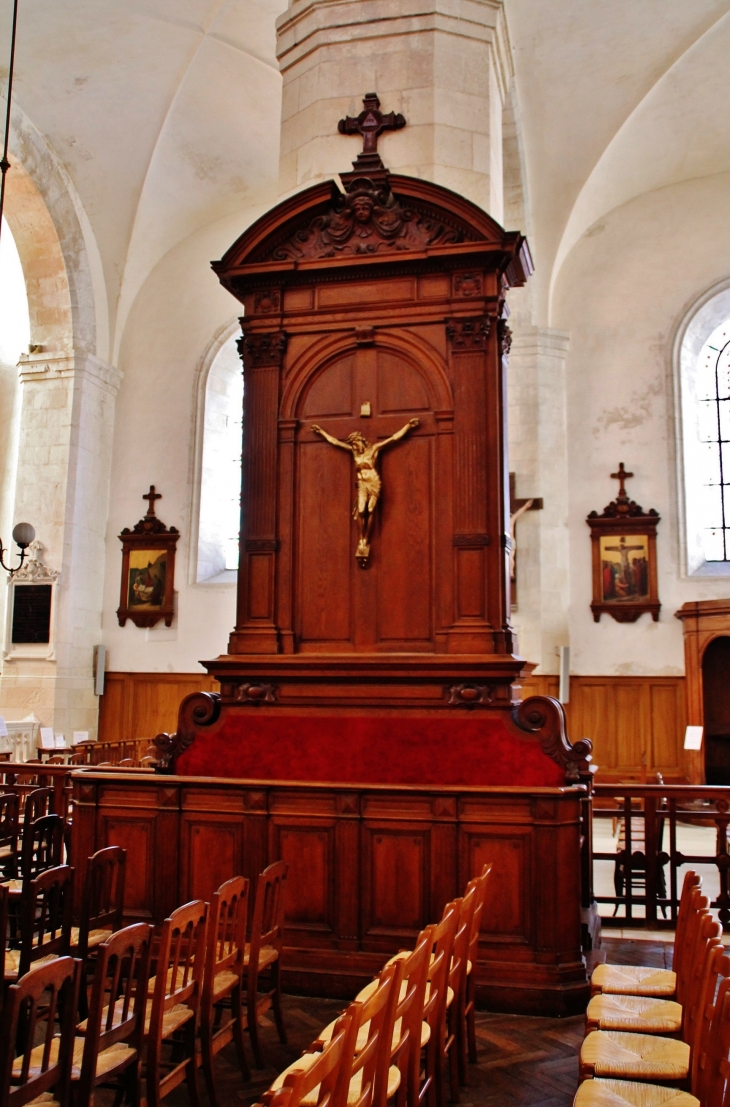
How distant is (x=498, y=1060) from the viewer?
4312 millimetres

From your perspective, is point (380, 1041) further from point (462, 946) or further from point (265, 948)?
point (265, 948)

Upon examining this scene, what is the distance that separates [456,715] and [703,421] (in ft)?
34.7

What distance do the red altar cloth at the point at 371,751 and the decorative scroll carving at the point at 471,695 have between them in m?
0.08

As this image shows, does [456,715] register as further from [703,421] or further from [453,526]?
[703,421]

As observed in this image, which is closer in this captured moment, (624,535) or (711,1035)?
(711,1035)

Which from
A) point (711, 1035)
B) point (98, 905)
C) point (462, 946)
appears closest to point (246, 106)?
point (98, 905)

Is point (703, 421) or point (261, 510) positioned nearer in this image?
point (261, 510)

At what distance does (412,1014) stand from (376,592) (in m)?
3.73

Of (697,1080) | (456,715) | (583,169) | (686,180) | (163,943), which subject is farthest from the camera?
(686,180)

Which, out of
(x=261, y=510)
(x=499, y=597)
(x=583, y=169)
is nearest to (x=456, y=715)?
(x=499, y=597)

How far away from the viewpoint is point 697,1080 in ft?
9.35

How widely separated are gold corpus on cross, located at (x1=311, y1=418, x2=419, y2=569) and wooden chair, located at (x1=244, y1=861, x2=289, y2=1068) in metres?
2.42

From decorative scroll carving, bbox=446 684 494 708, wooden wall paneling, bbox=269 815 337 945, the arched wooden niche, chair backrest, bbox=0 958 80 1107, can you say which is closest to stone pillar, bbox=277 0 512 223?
the arched wooden niche

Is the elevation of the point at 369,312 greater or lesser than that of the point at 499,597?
greater
